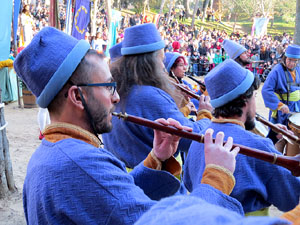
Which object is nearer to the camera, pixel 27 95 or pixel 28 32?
pixel 27 95

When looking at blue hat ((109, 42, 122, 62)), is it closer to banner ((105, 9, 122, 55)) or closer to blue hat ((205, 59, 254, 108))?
blue hat ((205, 59, 254, 108))

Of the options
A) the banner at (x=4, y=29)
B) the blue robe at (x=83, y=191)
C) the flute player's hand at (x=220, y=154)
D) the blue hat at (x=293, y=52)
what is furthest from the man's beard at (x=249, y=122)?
the blue hat at (x=293, y=52)

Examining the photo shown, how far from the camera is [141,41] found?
296 cm

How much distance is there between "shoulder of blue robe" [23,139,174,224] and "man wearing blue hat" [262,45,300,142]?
500 centimetres

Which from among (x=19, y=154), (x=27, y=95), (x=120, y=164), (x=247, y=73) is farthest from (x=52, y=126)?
(x=27, y=95)

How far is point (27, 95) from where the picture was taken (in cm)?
969

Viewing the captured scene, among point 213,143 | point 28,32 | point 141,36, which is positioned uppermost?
point 141,36

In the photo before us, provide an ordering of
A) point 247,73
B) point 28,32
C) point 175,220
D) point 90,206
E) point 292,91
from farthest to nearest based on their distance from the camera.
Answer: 1. point 28,32
2. point 292,91
3. point 247,73
4. point 90,206
5. point 175,220

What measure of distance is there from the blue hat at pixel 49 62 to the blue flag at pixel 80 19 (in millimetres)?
6280

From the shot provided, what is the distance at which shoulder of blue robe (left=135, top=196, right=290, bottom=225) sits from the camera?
1.78 ft

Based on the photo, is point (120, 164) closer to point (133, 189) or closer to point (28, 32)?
point (133, 189)

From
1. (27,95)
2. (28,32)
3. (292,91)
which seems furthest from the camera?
(28,32)

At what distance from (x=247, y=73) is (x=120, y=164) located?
142cm

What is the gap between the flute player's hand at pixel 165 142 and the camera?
6.34 feet
